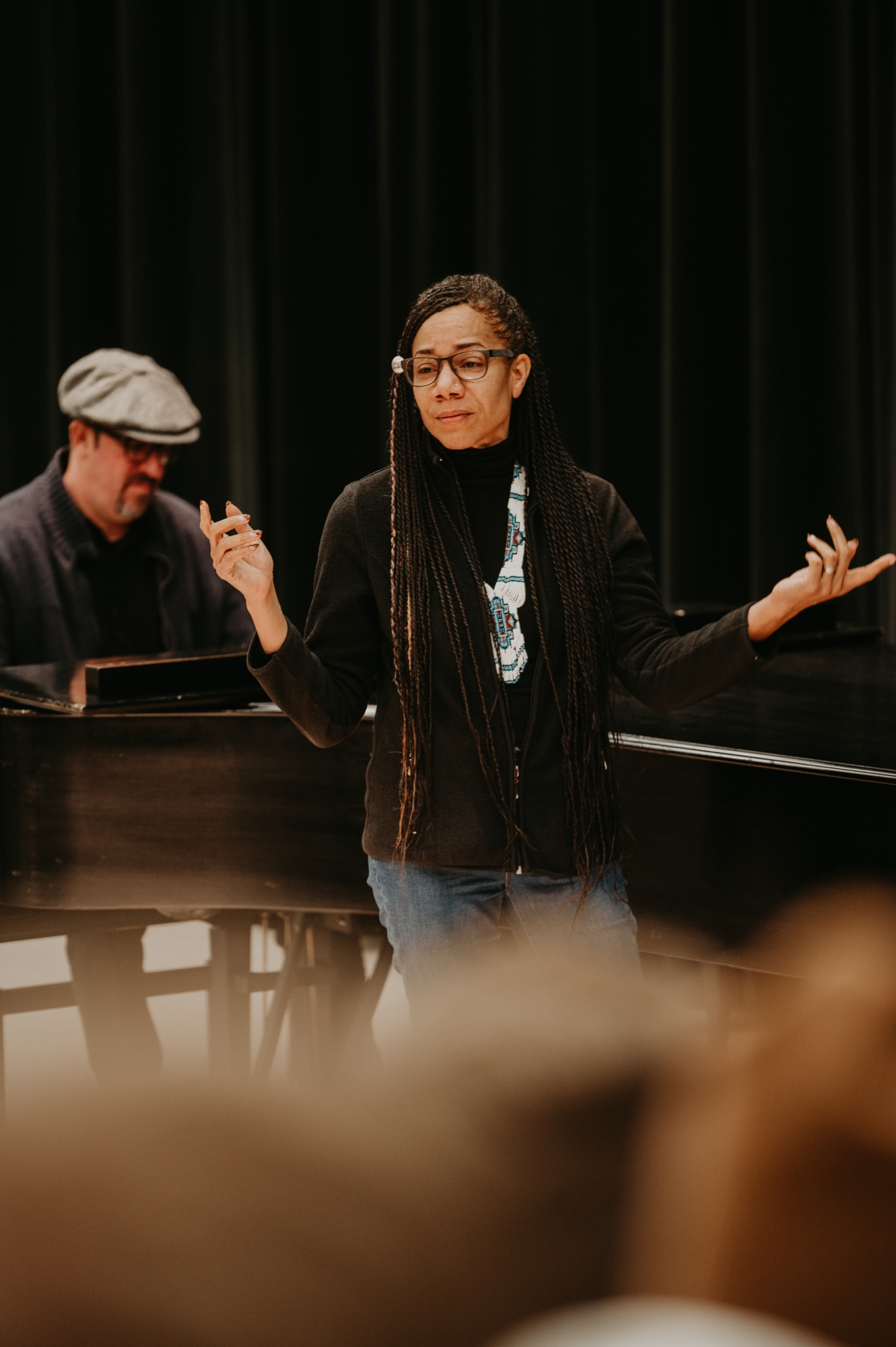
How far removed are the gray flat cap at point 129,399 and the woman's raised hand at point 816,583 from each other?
162 cm

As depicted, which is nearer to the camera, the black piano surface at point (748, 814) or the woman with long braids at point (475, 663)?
the woman with long braids at point (475, 663)

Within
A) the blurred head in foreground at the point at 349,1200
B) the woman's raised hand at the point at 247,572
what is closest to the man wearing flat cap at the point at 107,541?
the woman's raised hand at the point at 247,572

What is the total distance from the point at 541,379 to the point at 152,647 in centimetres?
147

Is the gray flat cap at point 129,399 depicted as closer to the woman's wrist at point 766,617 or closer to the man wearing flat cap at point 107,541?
the man wearing flat cap at point 107,541

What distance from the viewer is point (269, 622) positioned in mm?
1356

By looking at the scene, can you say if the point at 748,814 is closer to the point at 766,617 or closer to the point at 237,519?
the point at 766,617

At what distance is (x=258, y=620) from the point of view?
1364 mm

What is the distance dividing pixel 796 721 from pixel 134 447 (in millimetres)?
1411

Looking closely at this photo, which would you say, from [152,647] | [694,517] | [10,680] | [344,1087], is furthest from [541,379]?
[694,517]

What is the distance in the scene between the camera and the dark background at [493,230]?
3.47 meters

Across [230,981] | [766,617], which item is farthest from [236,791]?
[766,617]

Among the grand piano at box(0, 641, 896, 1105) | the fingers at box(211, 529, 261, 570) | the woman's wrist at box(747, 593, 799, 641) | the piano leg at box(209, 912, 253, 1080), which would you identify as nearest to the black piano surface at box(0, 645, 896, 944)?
the grand piano at box(0, 641, 896, 1105)

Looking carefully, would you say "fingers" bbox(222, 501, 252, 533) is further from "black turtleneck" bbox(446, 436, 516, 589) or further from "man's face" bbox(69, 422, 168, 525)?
"man's face" bbox(69, 422, 168, 525)

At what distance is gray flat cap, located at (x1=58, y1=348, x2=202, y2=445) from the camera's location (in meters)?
2.68
